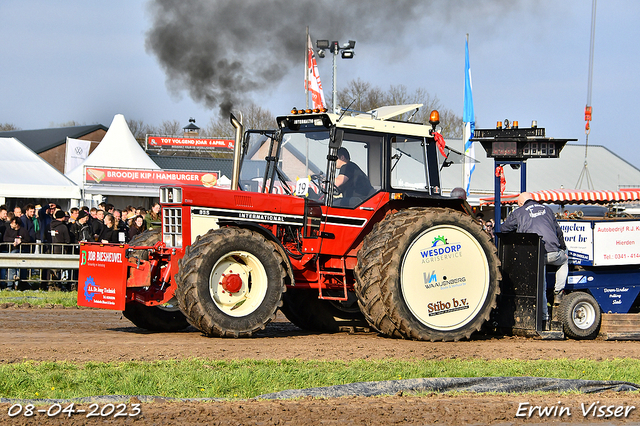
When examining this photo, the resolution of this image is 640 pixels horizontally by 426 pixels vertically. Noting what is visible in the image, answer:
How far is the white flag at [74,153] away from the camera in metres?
39.0

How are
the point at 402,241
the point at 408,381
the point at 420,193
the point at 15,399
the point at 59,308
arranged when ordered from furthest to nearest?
1. the point at 59,308
2. the point at 420,193
3. the point at 402,241
4. the point at 408,381
5. the point at 15,399

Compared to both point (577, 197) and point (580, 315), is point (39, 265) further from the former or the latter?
point (577, 197)

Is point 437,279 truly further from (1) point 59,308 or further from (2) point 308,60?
(2) point 308,60

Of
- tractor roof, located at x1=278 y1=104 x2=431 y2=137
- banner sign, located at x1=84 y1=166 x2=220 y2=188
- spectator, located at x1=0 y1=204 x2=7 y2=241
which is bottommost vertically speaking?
spectator, located at x1=0 y1=204 x2=7 y2=241

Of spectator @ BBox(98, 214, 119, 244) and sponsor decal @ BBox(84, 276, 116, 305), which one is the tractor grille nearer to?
sponsor decal @ BBox(84, 276, 116, 305)

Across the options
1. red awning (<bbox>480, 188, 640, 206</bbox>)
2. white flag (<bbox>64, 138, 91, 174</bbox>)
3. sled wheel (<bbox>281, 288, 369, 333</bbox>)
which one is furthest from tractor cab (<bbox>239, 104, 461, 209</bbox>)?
white flag (<bbox>64, 138, 91, 174</bbox>)

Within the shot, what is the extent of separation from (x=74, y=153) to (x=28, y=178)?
47.0 ft

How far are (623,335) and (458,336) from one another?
2605 millimetres

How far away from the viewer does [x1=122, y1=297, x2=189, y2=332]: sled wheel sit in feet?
30.1

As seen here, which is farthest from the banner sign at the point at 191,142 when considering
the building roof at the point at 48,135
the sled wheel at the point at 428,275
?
the sled wheel at the point at 428,275

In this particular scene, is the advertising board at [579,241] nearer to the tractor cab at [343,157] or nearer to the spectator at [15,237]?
the tractor cab at [343,157]

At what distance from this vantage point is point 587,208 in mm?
21375

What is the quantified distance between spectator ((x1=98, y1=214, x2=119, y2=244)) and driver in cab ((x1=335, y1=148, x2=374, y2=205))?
7964 millimetres

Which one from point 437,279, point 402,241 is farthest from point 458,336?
point 402,241
